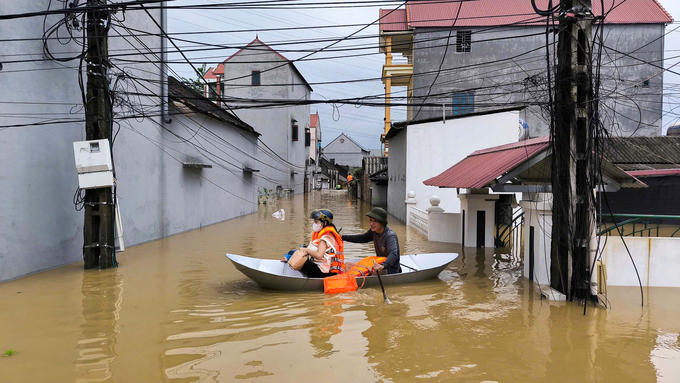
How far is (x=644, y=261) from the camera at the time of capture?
930cm

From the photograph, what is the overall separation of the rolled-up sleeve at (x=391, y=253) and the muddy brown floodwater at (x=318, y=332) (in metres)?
0.51

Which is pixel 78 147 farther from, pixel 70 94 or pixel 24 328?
pixel 24 328

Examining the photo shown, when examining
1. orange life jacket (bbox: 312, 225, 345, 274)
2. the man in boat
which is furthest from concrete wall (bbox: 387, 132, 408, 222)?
orange life jacket (bbox: 312, 225, 345, 274)

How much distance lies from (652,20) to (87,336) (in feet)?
113

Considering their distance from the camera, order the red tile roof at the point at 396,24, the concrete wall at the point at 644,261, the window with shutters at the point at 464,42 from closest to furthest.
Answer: the concrete wall at the point at 644,261
the window with shutters at the point at 464,42
the red tile roof at the point at 396,24

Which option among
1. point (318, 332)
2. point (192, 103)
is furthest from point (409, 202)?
point (318, 332)

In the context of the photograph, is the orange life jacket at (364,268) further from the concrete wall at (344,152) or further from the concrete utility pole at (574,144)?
the concrete wall at (344,152)

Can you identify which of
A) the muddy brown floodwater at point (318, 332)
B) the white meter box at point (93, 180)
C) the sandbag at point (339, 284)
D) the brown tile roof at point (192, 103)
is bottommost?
the muddy brown floodwater at point (318, 332)

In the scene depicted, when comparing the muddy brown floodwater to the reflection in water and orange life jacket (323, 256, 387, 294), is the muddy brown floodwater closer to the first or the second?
the reflection in water

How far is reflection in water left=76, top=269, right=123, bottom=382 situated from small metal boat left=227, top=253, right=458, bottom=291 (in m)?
2.14

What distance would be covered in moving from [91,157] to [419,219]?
40.4ft

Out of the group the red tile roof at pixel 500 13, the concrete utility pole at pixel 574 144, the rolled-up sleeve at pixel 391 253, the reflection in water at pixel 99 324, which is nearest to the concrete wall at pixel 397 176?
the red tile roof at pixel 500 13

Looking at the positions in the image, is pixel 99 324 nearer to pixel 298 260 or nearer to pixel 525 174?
pixel 298 260

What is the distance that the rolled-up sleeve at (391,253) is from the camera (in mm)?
9398
